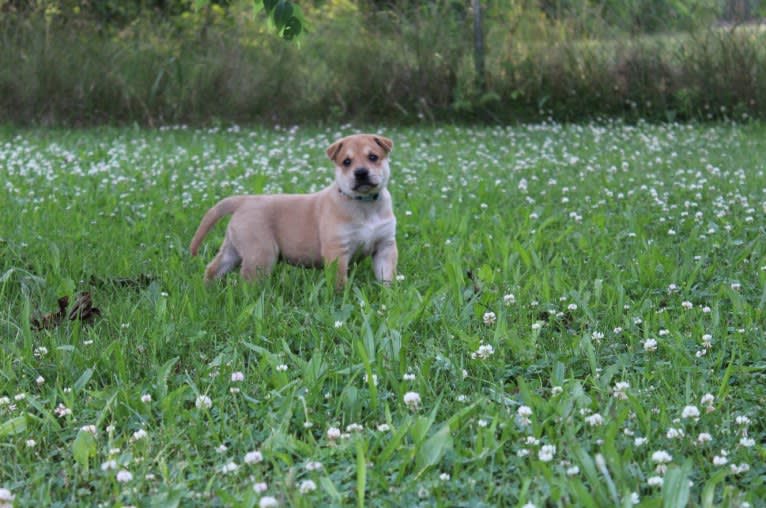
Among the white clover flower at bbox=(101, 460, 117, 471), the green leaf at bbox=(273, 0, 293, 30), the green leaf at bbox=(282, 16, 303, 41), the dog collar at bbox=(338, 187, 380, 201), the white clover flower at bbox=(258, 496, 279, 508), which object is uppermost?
the green leaf at bbox=(273, 0, 293, 30)

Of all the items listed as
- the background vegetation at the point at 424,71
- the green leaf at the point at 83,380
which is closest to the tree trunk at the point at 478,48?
the background vegetation at the point at 424,71

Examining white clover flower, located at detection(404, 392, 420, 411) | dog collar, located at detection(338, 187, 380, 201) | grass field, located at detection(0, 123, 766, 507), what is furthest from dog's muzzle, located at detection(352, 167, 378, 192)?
white clover flower, located at detection(404, 392, 420, 411)

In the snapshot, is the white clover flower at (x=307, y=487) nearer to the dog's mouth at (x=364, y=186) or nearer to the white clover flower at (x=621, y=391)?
the white clover flower at (x=621, y=391)

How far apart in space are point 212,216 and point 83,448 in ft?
7.59

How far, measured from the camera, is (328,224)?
4742 millimetres

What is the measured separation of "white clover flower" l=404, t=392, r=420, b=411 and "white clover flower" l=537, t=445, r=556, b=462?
465 millimetres

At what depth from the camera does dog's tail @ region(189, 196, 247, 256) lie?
4918mm

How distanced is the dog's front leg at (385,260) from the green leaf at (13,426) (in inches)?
83.2

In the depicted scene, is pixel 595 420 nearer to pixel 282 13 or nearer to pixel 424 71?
pixel 282 13

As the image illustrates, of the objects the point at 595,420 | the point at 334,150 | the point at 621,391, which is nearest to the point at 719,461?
the point at 595,420

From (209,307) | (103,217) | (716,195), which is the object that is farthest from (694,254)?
(103,217)

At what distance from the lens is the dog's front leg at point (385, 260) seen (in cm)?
473

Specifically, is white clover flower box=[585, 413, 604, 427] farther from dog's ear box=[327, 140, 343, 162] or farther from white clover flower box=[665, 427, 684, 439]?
dog's ear box=[327, 140, 343, 162]

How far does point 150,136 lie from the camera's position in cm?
1095
